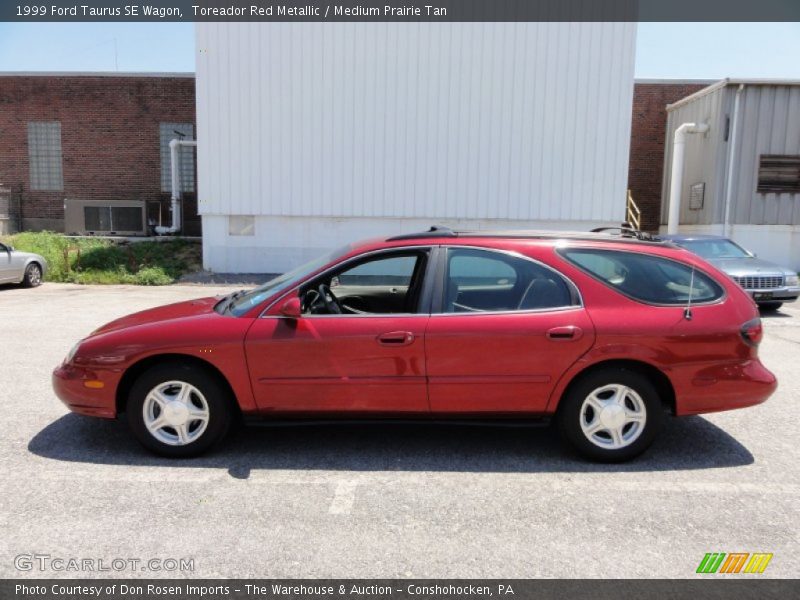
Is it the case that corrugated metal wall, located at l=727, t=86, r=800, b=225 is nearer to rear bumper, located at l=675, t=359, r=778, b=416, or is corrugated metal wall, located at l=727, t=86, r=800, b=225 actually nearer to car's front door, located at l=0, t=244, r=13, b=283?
rear bumper, located at l=675, t=359, r=778, b=416

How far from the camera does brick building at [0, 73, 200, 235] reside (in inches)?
936

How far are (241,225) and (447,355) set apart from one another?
14.6 meters

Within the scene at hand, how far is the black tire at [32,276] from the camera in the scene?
14.2m

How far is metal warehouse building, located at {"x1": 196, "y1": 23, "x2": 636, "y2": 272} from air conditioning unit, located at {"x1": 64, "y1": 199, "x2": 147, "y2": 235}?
688cm

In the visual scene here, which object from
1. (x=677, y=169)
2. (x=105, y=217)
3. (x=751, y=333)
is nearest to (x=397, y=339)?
(x=751, y=333)

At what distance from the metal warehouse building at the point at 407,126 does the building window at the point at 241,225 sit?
0.06m

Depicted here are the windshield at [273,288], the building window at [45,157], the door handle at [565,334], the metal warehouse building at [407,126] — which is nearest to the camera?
the door handle at [565,334]

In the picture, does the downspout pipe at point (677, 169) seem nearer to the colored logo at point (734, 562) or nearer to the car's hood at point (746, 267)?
the car's hood at point (746, 267)

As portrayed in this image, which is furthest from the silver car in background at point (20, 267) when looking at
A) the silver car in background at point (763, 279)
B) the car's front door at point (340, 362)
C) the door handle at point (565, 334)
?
the silver car in background at point (763, 279)

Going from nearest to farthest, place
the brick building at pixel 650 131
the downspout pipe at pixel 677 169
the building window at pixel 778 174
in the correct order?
the building window at pixel 778 174 → the downspout pipe at pixel 677 169 → the brick building at pixel 650 131

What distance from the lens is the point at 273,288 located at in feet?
13.5

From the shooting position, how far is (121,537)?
2.94 metres

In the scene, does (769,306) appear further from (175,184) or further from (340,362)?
(175,184)

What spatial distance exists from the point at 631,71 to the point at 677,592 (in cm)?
1642
